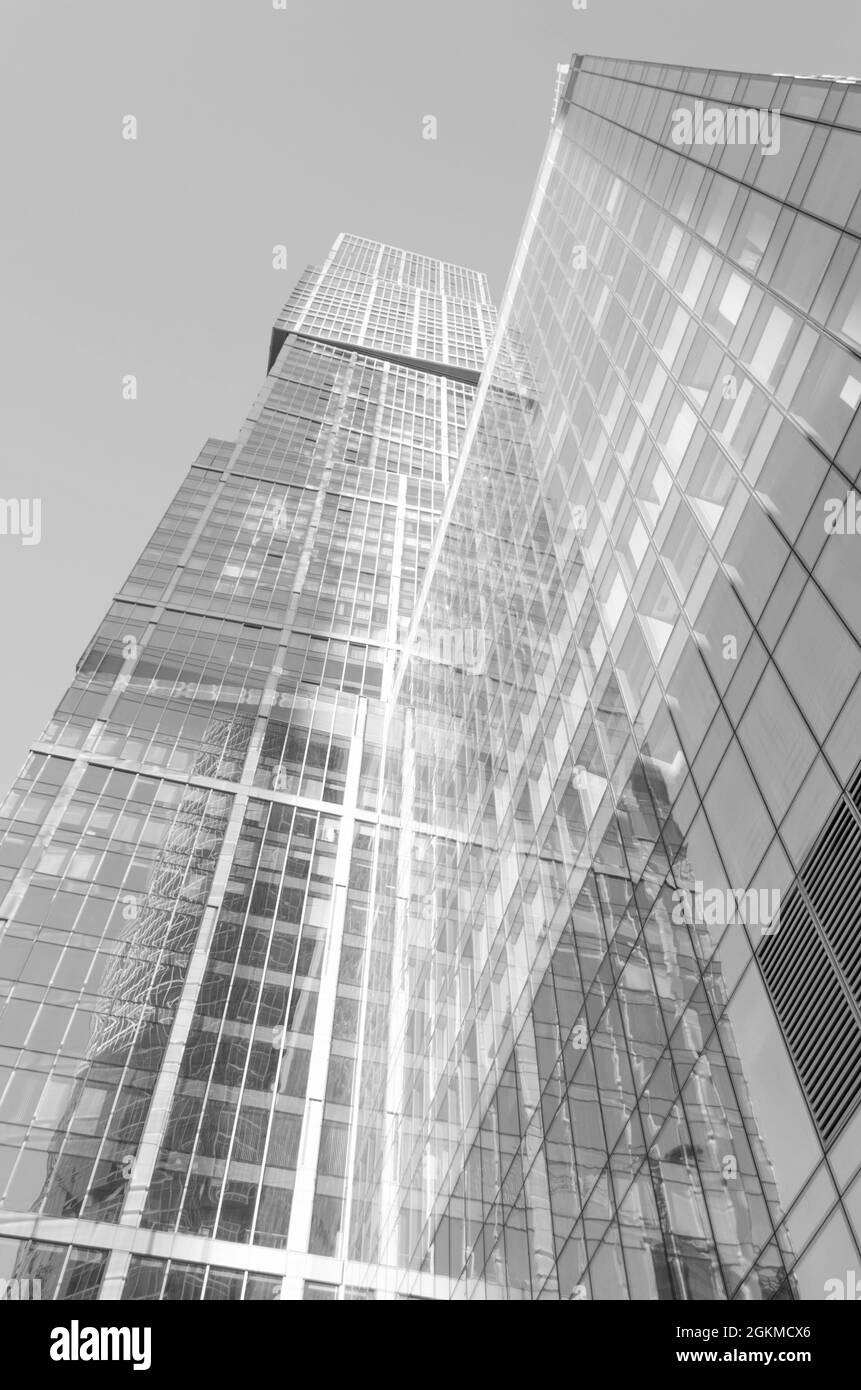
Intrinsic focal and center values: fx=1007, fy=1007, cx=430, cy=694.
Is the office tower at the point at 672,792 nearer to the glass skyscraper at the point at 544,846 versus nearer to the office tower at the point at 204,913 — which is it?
the glass skyscraper at the point at 544,846

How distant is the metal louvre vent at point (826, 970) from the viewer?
13135mm

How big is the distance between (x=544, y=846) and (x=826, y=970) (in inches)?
553

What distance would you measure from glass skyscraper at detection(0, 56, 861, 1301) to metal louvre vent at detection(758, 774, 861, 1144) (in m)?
0.07

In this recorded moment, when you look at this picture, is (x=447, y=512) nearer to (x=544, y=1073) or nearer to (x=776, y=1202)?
(x=544, y=1073)

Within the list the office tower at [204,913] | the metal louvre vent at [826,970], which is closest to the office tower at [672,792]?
the metal louvre vent at [826,970]

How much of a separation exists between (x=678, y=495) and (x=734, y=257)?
5598 millimetres

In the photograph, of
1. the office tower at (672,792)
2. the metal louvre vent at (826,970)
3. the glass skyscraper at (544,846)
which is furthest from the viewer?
the glass skyscraper at (544,846)

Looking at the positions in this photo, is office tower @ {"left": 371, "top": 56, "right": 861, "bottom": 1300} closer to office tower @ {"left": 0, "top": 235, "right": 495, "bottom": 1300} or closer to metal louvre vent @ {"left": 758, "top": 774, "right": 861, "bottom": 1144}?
metal louvre vent @ {"left": 758, "top": 774, "right": 861, "bottom": 1144}

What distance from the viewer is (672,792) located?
2012cm

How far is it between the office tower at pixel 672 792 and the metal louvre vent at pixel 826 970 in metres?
0.05

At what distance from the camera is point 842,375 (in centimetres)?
1678

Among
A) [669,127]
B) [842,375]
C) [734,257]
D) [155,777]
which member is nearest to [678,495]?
[734,257]

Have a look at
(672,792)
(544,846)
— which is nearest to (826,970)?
(672,792)
